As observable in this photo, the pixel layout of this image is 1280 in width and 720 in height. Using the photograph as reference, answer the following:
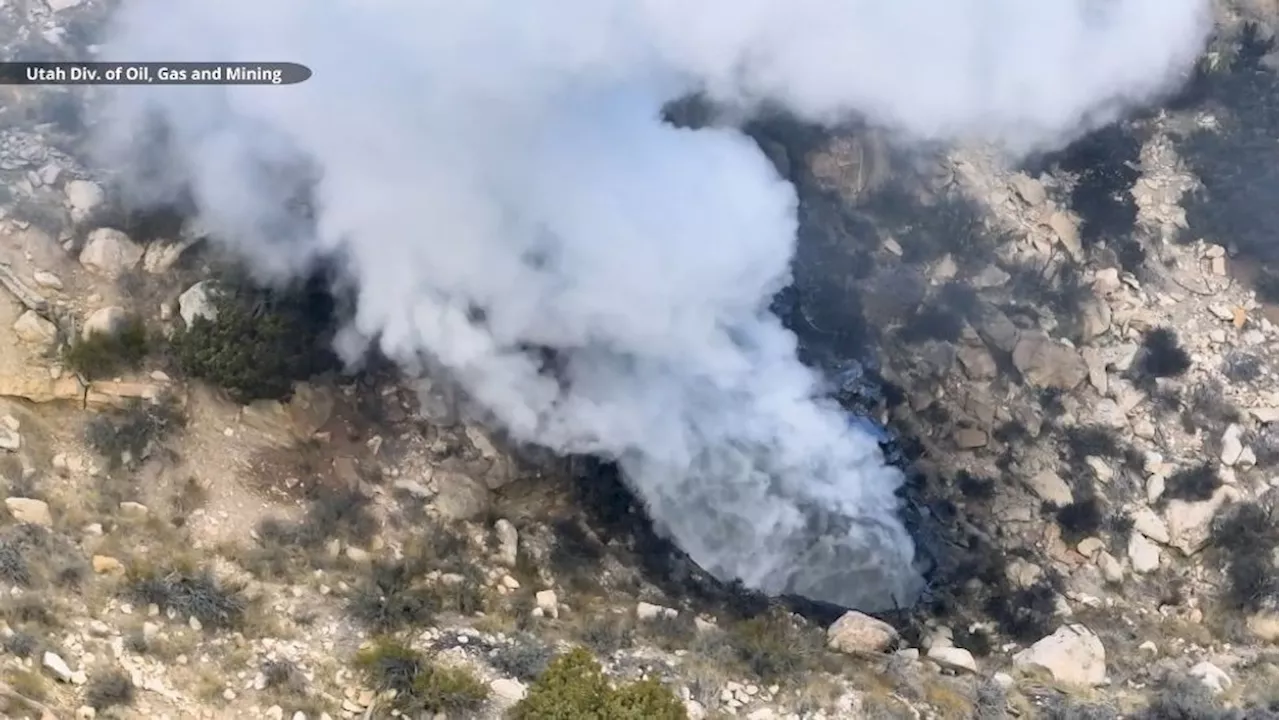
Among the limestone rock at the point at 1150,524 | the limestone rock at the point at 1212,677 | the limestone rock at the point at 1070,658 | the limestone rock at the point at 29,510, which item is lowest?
the limestone rock at the point at 29,510

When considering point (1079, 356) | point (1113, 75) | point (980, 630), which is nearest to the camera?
point (980, 630)

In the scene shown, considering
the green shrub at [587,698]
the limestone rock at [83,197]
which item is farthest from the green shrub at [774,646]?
the limestone rock at [83,197]

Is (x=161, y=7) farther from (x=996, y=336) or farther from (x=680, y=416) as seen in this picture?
(x=996, y=336)

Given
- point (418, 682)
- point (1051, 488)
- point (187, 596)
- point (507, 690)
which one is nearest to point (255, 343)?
point (187, 596)

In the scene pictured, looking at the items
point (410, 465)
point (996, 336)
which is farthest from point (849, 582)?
point (410, 465)

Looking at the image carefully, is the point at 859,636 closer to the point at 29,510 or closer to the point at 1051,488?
the point at 1051,488

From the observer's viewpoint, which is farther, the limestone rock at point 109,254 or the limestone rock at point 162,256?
the limestone rock at point 162,256

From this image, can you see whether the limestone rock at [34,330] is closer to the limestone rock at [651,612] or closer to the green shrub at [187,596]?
the green shrub at [187,596]
